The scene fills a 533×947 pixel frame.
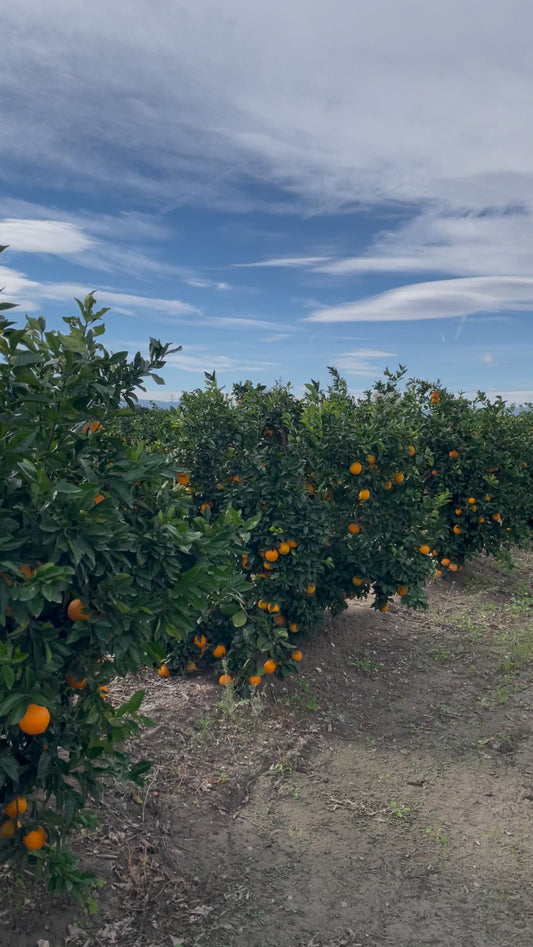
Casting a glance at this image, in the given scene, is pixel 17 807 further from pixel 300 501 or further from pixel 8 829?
pixel 300 501

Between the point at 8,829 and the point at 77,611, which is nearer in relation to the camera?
the point at 77,611

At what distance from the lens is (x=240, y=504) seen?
574cm

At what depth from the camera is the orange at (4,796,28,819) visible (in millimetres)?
2891

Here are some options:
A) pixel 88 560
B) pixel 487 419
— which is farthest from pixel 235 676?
pixel 487 419

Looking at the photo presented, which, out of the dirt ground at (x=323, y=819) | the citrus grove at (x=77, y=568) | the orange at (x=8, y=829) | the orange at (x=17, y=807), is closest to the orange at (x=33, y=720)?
the citrus grove at (x=77, y=568)

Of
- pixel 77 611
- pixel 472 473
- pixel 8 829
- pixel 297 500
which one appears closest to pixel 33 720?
pixel 77 611

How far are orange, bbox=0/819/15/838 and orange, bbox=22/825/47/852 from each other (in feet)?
0.19

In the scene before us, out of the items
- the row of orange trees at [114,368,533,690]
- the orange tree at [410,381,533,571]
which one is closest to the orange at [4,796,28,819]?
the row of orange trees at [114,368,533,690]

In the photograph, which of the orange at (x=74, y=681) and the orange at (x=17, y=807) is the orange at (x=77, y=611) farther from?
the orange at (x=17, y=807)

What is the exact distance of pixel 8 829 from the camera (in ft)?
9.61

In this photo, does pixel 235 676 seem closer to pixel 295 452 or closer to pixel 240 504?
pixel 240 504

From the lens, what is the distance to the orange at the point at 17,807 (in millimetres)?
2891

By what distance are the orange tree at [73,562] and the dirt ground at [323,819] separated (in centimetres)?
80

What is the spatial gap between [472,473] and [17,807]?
812 centimetres
